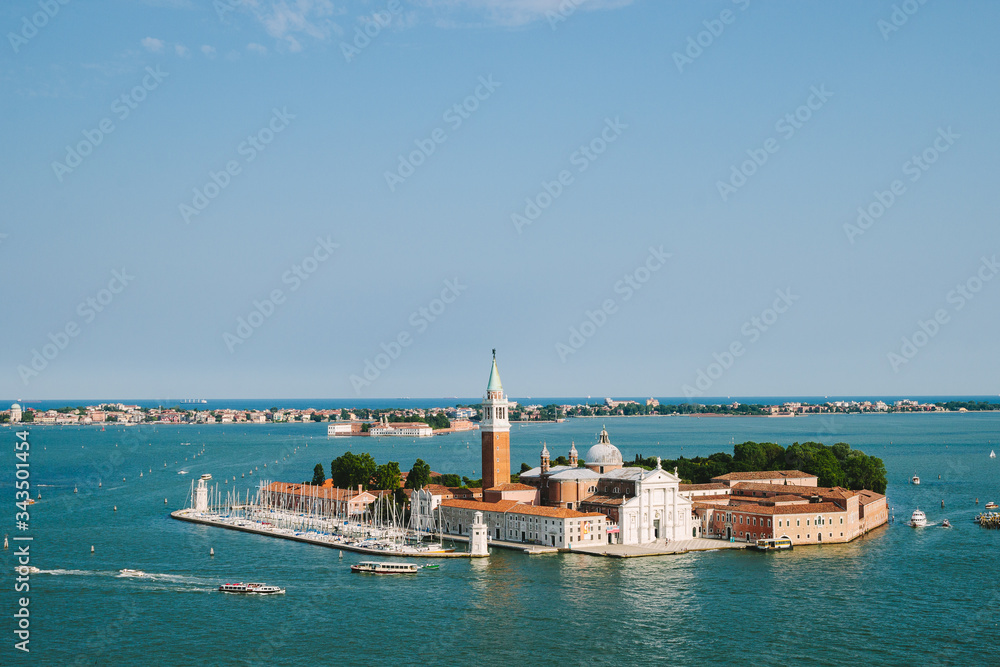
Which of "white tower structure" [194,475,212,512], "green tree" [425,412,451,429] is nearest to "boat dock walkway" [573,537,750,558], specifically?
"white tower structure" [194,475,212,512]

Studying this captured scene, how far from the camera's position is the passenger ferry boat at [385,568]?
3975 centimetres

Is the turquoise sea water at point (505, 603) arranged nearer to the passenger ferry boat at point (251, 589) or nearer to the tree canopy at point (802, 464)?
the passenger ferry boat at point (251, 589)

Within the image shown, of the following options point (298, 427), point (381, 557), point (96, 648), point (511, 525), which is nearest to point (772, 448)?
point (511, 525)

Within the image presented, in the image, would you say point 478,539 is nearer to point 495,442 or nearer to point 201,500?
point 495,442

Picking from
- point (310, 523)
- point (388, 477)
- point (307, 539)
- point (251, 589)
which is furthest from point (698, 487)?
point (251, 589)

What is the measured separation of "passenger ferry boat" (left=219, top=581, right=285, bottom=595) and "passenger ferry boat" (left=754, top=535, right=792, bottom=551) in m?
20.5

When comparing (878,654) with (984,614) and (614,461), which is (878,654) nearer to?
(984,614)

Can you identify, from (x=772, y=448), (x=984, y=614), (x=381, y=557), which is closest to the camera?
(x=984, y=614)

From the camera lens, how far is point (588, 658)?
27.3 m

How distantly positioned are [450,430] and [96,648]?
133917mm

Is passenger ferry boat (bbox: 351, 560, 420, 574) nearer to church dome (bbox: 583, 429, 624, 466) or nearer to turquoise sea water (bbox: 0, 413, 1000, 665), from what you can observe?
turquoise sea water (bbox: 0, 413, 1000, 665)

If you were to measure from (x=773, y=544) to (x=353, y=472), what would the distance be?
25228mm

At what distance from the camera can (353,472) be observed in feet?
196

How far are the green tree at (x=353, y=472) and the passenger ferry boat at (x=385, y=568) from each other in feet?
63.2
